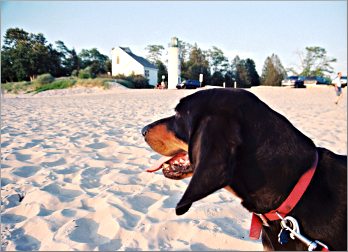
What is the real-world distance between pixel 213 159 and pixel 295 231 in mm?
641

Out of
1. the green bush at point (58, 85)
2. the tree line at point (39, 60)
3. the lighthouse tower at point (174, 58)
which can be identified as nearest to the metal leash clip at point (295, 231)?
the lighthouse tower at point (174, 58)

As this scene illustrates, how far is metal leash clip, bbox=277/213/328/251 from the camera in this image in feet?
5.82

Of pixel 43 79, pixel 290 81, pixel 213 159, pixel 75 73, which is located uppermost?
pixel 75 73

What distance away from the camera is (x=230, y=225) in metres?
3.14

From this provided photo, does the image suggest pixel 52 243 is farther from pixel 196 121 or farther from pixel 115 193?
pixel 196 121

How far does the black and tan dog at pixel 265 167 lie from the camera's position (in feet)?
5.76

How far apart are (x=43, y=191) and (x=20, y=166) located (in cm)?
125

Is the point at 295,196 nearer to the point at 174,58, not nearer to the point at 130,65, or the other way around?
the point at 174,58

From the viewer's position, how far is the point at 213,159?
68.1 inches

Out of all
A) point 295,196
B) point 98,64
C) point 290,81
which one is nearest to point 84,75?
point 98,64

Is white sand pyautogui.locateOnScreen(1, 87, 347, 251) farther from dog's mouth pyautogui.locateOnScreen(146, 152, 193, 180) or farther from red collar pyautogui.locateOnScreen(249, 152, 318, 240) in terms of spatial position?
red collar pyautogui.locateOnScreen(249, 152, 318, 240)

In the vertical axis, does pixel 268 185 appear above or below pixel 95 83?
below

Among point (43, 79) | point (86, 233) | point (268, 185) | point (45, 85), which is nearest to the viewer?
point (268, 185)

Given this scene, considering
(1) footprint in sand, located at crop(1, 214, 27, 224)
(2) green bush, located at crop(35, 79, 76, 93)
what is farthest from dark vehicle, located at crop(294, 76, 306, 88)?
(1) footprint in sand, located at crop(1, 214, 27, 224)
